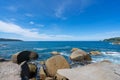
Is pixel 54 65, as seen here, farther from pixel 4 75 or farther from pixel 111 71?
pixel 4 75

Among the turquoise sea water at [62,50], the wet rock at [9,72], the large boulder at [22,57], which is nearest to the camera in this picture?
the wet rock at [9,72]

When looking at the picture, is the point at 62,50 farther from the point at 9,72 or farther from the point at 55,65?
the point at 9,72

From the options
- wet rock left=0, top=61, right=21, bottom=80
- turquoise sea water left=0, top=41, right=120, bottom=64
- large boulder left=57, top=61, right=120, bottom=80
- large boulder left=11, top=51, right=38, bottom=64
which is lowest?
turquoise sea water left=0, top=41, right=120, bottom=64

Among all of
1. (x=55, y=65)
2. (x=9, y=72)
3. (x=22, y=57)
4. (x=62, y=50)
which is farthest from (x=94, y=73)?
(x=62, y=50)

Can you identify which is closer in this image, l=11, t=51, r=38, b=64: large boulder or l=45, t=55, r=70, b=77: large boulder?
l=45, t=55, r=70, b=77: large boulder

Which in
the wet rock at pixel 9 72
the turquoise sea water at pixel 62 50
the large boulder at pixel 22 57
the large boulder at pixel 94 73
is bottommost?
the turquoise sea water at pixel 62 50

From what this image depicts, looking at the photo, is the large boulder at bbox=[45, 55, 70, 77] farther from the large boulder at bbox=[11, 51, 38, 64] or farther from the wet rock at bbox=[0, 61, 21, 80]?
the large boulder at bbox=[11, 51, 38, 64]

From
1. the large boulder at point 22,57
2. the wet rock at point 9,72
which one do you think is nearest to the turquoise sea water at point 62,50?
the large boulder at point 22,57

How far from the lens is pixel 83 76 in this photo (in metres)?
5.29

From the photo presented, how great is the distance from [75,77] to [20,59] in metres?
16.8

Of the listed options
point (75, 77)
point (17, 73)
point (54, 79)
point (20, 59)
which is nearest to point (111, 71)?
point (75, 77)

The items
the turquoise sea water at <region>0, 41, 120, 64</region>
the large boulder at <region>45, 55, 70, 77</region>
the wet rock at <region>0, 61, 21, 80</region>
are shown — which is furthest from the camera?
the turquoise sea water at <region>0, 41, 120, 64</region>

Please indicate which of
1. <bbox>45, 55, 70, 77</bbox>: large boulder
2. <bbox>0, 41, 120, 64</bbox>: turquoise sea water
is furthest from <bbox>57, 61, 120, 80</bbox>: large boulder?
<bbox>0, 41, 120, 64</bbox>: turquoise sea water

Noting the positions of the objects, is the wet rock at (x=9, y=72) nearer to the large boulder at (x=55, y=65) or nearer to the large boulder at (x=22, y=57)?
the large boulder at (x=55, y=65)
